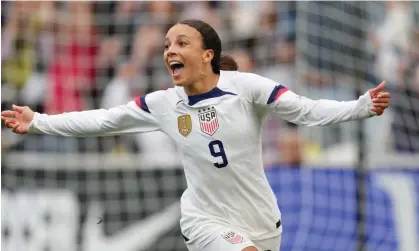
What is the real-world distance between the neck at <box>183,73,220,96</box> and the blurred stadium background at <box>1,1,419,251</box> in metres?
3.81

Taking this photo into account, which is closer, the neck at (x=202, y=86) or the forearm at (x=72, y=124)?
the neck at (x=202, y=86)

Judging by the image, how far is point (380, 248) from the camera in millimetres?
10398

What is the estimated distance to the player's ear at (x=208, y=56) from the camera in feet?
21.7

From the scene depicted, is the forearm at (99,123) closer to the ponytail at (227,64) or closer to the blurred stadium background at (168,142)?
the ponytail at (227,64)

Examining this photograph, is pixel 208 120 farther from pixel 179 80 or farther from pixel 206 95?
pixel 179 80

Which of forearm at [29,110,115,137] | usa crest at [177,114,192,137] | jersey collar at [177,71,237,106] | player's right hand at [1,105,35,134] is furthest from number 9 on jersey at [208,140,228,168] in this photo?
player's right hand at [1,105,35,134]

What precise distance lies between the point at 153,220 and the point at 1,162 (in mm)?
1680

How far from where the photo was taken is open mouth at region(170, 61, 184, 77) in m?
6.51

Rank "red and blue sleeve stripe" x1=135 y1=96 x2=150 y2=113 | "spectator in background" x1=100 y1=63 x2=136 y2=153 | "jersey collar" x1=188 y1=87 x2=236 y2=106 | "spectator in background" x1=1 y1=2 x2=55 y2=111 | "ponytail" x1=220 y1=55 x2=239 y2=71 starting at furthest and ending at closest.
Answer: "spectator in background" x1=1 y1=2 x2=55 y2=111
"spectator in background" x1=100 y1=63 x2=136 y2=153
"ponytail" x1=220 y1=55 x2=239 y2=71
"red and blue sleeve stripe" x1=135 y1=96 x2=150 y2=113
"jersey collar" x1=188 y1=87 x2=236 y2=106

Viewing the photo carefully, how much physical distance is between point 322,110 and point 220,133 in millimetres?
638

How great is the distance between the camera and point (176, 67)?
655cm

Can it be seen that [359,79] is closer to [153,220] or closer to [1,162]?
[153,220]

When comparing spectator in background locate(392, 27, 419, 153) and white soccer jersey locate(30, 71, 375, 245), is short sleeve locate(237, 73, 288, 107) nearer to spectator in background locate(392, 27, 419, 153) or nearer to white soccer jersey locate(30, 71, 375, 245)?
white soccer jersey locate(30, 71, 375, 245)

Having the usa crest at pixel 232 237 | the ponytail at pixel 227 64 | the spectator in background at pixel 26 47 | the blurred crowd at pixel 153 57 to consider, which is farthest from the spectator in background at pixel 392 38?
the usa crest at pixel 232 237
